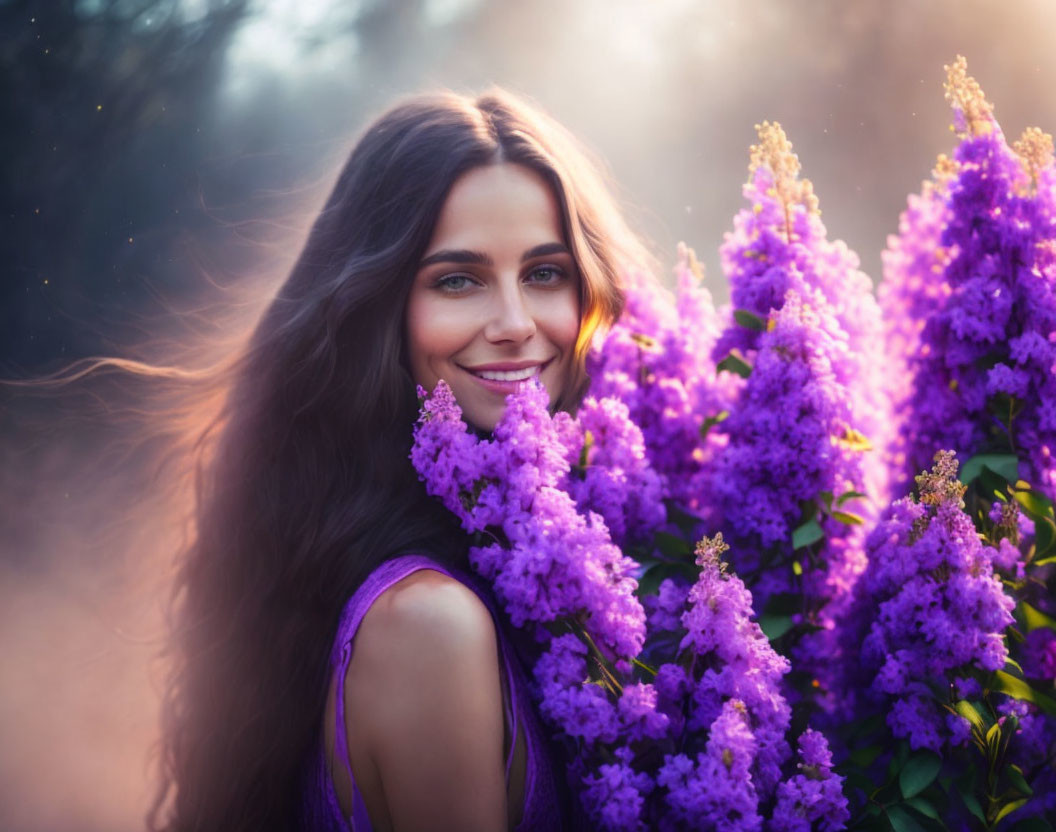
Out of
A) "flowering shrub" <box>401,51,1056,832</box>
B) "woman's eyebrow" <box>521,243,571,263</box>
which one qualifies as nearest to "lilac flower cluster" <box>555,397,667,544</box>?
"flowering shrub" <box>401,51,1056,832</box>

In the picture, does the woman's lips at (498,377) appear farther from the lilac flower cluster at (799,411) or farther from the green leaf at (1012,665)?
the green leaf at (1012,665)

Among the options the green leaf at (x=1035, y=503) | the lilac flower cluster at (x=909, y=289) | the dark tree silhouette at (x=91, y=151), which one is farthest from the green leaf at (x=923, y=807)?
the dark tree silhouette at (x=91, y=151)

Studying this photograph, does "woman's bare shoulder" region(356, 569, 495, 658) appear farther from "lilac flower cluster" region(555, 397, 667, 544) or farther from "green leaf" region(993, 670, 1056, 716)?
"green leaf" region(993, 670, 1056, 716)

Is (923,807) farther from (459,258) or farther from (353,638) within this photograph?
(459,258)

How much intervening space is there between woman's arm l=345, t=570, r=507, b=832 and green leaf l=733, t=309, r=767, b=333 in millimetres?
863

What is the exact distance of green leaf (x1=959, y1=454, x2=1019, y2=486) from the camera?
6.07 ft

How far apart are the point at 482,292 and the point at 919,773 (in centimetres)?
123

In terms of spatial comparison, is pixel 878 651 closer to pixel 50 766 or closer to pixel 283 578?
pixel 283 578

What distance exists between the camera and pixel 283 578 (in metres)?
1.94

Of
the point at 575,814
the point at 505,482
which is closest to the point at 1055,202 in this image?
the point at 505,482

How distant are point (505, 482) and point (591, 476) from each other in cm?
38

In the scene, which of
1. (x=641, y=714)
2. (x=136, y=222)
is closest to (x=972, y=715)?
(x=641, y=714)

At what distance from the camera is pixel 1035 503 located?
6.07ft

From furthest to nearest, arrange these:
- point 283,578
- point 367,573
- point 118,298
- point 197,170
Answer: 1. point 197,170
2. point 118,298
3. point 283,578
4. point 367,573
